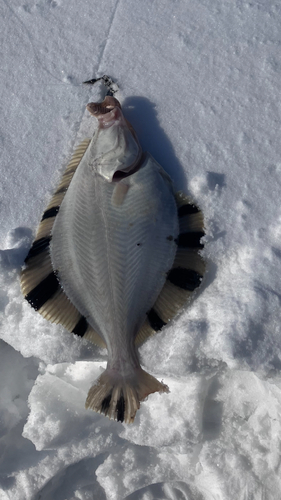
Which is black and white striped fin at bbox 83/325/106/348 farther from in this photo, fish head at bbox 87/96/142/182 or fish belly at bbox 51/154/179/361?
fish head at bbox 87/96/142/182

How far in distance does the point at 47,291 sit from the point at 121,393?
801 millimetres

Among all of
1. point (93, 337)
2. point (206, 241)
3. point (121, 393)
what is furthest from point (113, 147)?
Answer: point (121, 393)

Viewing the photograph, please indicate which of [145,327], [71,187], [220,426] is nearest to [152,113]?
[71,187]

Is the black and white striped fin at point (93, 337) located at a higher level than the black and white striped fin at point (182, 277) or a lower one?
lower

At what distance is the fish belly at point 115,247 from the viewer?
8.44 feet

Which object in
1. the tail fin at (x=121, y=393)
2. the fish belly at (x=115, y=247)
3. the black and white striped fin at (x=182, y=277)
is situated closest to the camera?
the tail fin at (x=121, y=393)

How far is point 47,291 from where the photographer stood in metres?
2.76

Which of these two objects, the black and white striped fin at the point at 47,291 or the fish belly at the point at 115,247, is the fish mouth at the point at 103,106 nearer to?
the fish belly at the point at 115,247

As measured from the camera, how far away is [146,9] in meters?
3.31

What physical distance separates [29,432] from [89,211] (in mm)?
1618

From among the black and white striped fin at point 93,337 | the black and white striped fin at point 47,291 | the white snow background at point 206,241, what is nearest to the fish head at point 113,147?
the white snow background at point 206,241

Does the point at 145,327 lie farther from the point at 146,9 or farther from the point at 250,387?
the point at 146,9

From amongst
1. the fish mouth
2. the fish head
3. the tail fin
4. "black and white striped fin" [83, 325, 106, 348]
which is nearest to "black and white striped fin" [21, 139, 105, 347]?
"black and white striped fin" [83, 325, 106, 348]

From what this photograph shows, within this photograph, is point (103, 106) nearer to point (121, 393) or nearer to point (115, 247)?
point (115, 247)
